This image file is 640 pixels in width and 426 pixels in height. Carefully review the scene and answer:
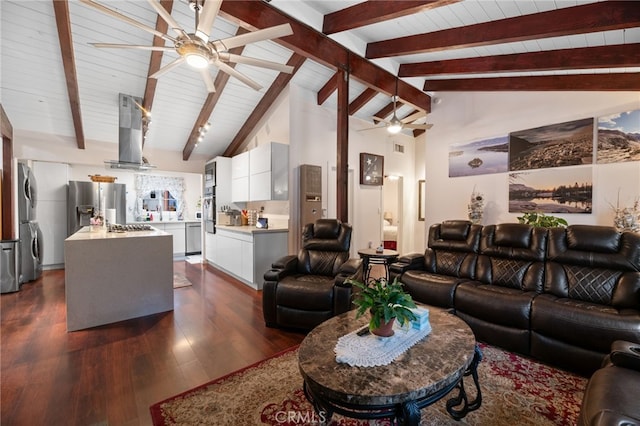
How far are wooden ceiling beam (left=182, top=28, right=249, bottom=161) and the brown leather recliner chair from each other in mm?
2853

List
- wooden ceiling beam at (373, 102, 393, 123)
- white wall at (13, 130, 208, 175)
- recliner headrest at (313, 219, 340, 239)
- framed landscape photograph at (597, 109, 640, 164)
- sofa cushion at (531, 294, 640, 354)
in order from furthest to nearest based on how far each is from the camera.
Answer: wooden ceiling beam at (373, 102, 393, 123) < white wall at (13, 130, 208, 175) < framed landscape photograph at (597, 109, 640, 164) < recliner headrest at (313, 219, 340, 239) < sofa cushion at (531, 294, 640, 354)

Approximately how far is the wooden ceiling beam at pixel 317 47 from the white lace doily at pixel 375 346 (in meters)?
3.22

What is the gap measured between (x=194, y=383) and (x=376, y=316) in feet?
4.91

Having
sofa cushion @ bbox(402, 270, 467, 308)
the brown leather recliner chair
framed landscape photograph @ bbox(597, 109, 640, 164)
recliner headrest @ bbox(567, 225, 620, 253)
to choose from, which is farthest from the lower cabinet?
framed landscape photograph @ bbox(597, 109, 640, 164)

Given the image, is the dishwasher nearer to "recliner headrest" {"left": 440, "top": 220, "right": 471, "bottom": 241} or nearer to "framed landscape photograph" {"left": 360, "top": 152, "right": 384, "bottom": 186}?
"framed landscape photograph" {"left": 360, "top": 152, "right": 384, "bottom": 186}

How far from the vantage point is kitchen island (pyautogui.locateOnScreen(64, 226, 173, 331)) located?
2.95 meters

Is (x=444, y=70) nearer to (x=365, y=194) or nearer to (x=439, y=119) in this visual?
(x=439, y=119)

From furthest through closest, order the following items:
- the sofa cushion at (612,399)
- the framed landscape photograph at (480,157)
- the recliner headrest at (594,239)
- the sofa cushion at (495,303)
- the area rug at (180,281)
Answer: the framed landscape photograph at (480,157) < the area rug at (180,281) < the recliner headrest at (594,239) < the sofa cushion at (495,303) < the sofa cushion at (612,399)

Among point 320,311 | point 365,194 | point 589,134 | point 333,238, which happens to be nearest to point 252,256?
point 333,238

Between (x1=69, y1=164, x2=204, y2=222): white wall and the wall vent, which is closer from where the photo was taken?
(x1=69, y1=164, x2=204, y2=222): white wall

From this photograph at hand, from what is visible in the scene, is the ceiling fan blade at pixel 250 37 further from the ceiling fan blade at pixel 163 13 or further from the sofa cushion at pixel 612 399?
the sofa cushion at pixel 612 399

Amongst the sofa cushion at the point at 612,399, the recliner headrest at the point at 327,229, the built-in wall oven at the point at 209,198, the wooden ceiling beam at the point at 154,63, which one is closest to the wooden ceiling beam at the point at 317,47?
the wooden ceiling beam at the point at 154,63

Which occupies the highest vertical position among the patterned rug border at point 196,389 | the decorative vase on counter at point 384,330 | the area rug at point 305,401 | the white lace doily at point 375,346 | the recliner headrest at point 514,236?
the recliner headrest at point 514,236

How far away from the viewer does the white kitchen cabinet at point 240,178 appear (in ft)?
18.0
